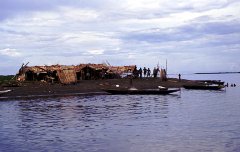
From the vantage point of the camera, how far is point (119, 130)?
82.5 ft

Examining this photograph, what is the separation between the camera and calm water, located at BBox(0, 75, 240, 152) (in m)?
20.1

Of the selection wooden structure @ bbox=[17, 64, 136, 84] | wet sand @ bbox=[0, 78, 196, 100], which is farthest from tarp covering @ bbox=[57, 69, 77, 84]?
wet sand @ bbox=[0, 78, 196, 100]

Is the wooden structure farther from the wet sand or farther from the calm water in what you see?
the calm water

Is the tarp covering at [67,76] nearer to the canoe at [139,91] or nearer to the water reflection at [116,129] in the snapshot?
the canoe at [139,91]

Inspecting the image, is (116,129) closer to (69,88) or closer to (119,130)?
(119,130)

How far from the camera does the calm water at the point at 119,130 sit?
793 inches

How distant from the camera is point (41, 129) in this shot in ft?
84.8

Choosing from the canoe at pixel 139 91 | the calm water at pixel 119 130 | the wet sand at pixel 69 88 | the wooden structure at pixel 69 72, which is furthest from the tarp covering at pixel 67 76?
the calm water at pixel 119 130

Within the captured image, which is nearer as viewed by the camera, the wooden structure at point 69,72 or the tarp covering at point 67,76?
the tarp covering at point 67,76

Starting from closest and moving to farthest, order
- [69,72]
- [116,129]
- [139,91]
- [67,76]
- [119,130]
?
[119,130], [116,129], [139,91], [67,76], [69,72]

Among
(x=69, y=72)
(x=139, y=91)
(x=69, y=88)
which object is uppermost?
(x=69, y=72)

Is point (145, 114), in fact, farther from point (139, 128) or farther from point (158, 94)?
point (158, 94)

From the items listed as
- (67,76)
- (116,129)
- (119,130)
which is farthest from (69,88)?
(119,130)

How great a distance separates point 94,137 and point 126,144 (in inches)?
107
